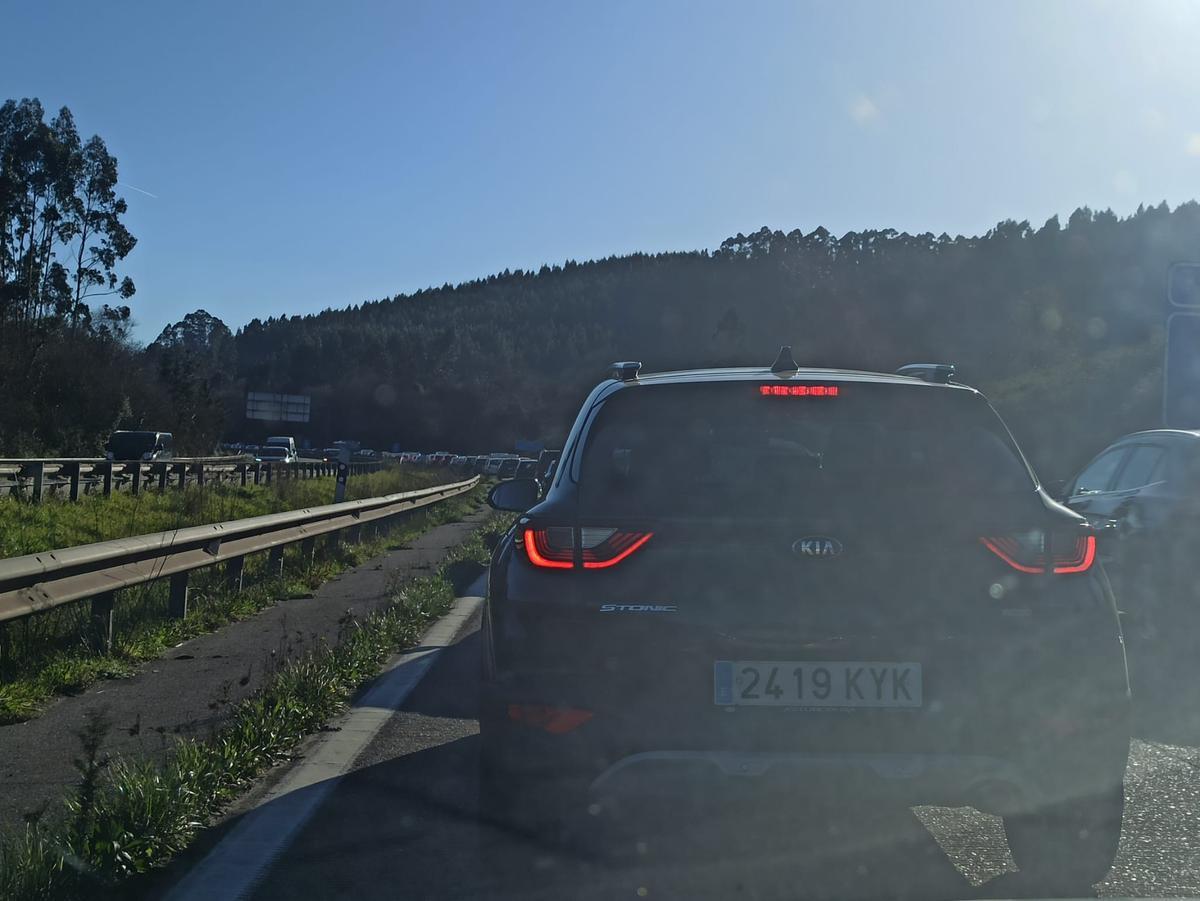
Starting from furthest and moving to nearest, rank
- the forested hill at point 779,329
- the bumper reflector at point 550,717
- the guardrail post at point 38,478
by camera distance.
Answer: the forested hill at point 779,329
the guardrail post at point 38,478
the bumper reflector at point 550,717

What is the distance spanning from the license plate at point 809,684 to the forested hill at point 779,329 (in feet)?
95.5

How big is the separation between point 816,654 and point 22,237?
65.1 m

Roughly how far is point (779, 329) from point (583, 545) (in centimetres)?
8724

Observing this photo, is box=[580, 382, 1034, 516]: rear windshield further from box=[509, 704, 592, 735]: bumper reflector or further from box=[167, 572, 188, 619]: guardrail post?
box=[167, 572, 188, 619]: guardrail post

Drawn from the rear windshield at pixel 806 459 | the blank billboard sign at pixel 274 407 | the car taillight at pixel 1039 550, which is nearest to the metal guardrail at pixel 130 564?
the rear windshield at pixel 806 459

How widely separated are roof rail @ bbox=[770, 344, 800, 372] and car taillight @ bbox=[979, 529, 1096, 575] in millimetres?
974

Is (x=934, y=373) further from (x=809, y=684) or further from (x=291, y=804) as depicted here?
(x=291, y=804)

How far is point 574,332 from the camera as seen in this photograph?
165125mm

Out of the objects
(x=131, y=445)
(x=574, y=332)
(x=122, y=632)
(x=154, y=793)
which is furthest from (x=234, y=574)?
(x=574, y=332)

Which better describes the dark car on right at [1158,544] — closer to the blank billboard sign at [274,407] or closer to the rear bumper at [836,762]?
the rear bumper at [836,762]

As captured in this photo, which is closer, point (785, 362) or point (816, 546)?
point (816, 546)

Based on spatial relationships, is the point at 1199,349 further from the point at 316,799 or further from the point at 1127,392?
the point at 1127,392

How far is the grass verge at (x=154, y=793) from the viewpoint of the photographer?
3.84 m

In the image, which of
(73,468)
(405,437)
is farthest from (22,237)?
(405,437)
